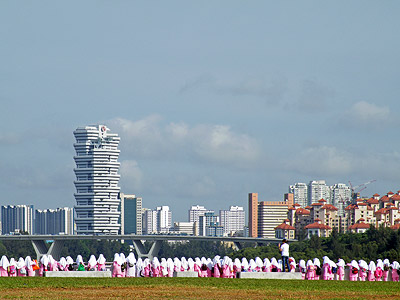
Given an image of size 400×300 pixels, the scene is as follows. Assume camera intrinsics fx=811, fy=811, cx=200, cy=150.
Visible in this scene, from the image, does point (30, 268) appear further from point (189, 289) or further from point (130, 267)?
point (189, 289)

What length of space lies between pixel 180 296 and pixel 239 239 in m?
171

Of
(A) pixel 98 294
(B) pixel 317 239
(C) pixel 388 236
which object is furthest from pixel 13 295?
(B) pixel 317 239

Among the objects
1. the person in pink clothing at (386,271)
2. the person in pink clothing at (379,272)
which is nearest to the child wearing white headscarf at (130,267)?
the person in pink clothing at (379,272)

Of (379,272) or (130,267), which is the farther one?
(379,272)

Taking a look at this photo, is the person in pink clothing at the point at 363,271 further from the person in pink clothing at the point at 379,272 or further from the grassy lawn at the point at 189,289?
the grassy lawn at the point at 189,289

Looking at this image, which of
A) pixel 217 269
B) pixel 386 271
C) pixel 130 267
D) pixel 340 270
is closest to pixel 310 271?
pixel 340 270

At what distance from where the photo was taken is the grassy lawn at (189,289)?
28.6 m

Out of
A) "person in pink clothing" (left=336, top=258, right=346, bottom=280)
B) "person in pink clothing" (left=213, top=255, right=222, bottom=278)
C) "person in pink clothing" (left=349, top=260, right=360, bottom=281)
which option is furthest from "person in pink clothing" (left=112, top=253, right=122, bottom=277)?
"person in pink clothing" (left=349, top=260, right=360, bottom=281)

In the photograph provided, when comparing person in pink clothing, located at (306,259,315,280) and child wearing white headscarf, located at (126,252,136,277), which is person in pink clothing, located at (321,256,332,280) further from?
child wearing white headscarf, located at (126,252,136,277)

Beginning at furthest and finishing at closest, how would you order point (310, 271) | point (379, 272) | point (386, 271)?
point (386, 271) → point (379, 272) → point (310, 271)

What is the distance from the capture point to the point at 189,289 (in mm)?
31484

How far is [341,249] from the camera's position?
434ft

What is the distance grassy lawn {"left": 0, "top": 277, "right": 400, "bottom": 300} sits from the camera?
93.9ft

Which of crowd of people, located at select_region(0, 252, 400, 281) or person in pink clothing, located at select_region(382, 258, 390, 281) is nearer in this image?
crowd of people, located at select_region(0, 252, 400, 281)
